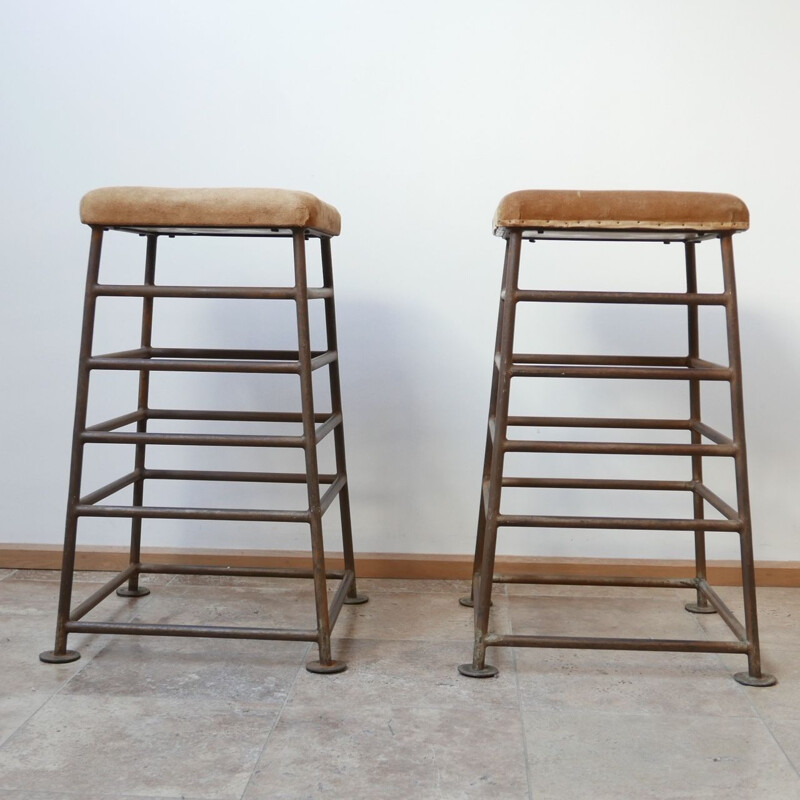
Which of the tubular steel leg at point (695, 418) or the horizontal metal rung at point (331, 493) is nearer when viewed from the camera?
the horizontal metal rung at point (331, 493)

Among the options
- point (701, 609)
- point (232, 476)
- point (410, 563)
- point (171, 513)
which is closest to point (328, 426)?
point (232, 476)

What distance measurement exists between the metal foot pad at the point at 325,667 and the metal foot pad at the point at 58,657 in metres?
0.45

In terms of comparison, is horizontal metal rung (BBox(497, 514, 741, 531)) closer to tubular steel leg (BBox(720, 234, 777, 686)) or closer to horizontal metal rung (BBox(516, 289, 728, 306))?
tubular steel leg (BBox(720, 234, 777, 686))

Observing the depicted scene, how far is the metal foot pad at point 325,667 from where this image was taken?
179 cm

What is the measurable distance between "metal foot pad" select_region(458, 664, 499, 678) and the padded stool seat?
2.70 ft

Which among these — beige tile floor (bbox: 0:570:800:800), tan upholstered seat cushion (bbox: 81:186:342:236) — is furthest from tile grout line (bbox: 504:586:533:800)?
tan upholstered seat cushion (bbox: 81:186:342:236)

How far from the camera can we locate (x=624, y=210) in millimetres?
1637

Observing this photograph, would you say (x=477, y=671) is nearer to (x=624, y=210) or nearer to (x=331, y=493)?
(x=331, y=493)

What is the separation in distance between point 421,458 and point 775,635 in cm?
90

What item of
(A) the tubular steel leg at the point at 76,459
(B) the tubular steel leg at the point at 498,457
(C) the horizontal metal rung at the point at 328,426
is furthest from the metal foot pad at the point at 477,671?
(A) the tubular steel leg at the point at 76,459

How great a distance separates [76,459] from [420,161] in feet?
3.52

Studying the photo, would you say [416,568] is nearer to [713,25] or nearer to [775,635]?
[775,635]

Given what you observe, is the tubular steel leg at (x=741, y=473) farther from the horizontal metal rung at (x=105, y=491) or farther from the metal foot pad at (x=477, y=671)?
the horizontal metal rung at (x=105, y=491)

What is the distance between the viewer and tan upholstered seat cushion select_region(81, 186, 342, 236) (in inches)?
66.0
